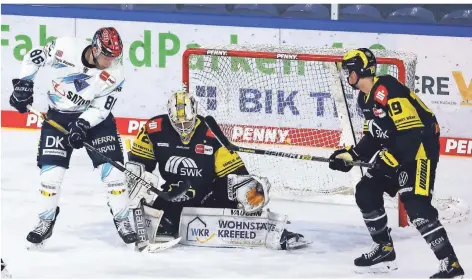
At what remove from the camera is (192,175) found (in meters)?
7.64

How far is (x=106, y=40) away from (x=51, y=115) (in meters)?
0.57

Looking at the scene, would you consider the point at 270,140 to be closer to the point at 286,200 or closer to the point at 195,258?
the point at 286,200

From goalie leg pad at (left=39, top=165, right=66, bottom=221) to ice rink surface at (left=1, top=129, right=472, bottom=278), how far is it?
21 centimetres

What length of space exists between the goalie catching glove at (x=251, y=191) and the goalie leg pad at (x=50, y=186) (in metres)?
0.90

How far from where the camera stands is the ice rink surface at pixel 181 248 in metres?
7.28

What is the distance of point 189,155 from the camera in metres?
7.61

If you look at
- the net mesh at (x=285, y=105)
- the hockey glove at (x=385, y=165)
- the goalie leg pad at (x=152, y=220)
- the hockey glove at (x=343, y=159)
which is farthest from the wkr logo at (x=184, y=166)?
the net mesh at (x=285, y=105)

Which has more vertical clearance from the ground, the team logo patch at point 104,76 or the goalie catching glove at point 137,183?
the team logo patch at point 104,76

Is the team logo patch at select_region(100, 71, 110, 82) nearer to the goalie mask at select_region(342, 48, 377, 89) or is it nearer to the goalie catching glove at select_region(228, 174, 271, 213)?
the goalie catching glove at select_region(228, 174, 271, 213)

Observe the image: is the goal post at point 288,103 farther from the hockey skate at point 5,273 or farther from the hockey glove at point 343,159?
the hockey skate at point 5,273

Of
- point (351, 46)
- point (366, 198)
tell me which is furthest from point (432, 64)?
point (366, 198)

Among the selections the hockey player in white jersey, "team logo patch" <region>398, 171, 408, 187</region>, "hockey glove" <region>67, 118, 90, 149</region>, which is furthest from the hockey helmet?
"team logo patch" <region>398, 171, 408, 187</region>

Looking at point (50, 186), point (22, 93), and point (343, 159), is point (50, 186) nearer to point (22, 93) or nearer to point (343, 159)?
point (22, 93)

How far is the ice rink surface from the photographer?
287 inches
